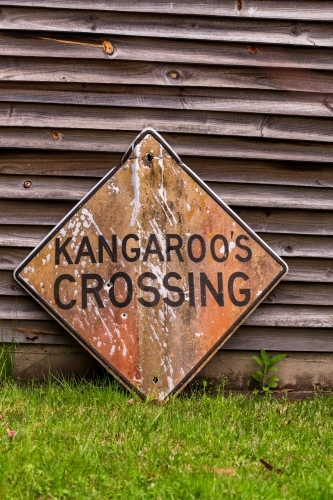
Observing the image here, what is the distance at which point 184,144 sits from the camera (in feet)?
16.1

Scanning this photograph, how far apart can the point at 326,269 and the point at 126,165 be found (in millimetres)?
1488

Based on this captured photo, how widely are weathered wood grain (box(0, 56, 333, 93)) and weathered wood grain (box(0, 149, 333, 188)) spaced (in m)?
0.46

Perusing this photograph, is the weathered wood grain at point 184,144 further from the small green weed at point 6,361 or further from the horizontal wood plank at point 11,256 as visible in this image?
the small green weed at point 6,361

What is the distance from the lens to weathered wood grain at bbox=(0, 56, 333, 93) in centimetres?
475

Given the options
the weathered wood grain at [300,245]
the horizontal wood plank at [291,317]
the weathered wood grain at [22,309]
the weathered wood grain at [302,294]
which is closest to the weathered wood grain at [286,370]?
the horizontal wood plank at [291,317]

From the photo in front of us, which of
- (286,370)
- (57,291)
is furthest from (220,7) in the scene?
(286,370)

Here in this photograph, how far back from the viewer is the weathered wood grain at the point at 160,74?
475 centimetres

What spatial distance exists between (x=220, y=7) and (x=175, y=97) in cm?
61

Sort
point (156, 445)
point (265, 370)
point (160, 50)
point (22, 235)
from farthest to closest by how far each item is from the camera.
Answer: point (265, 370) < point (22, 235) < point (160, 50) < point (156, 445)

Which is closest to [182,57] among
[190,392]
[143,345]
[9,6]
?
[9,6]

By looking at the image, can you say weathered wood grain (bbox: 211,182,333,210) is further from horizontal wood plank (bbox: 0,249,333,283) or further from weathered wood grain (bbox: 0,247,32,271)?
weathered wood grain (bbox: 0,247,32,271)

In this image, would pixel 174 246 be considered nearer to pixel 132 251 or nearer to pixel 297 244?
pixel 132 251

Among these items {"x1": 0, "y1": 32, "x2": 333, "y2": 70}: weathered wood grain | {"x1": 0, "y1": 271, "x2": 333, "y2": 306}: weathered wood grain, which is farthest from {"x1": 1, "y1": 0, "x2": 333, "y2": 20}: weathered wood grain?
{"x1": 0, "y1": 271, "x2": 333, "y2": 306}: weathered wood grain

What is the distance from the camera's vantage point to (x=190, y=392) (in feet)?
16.2
